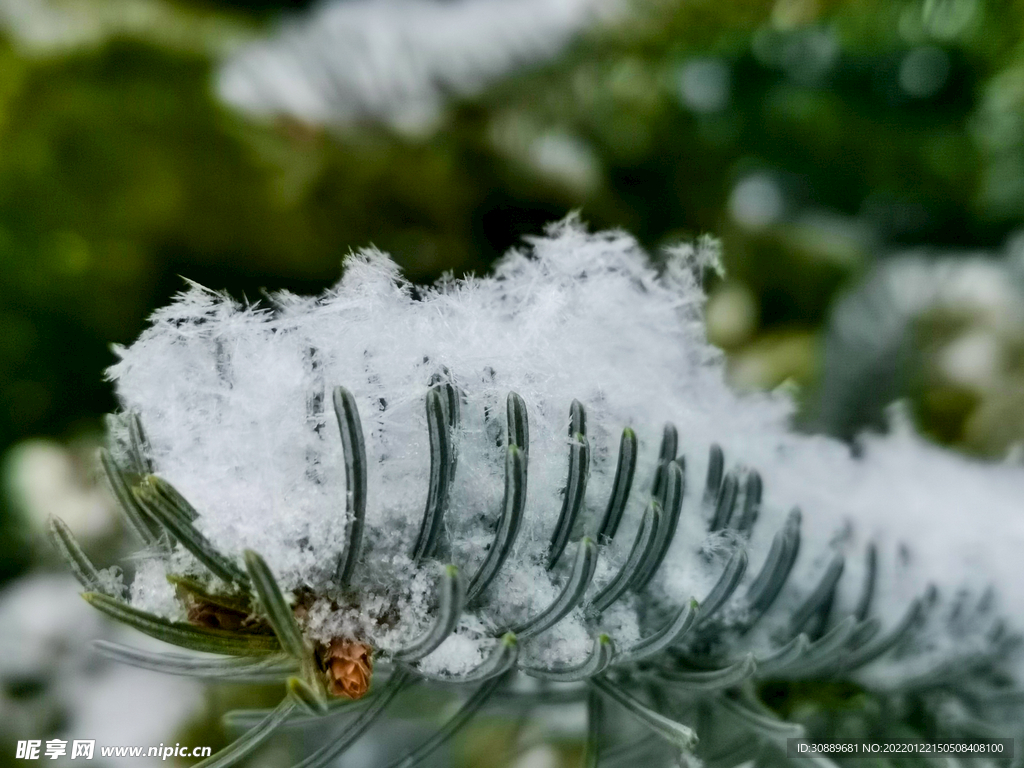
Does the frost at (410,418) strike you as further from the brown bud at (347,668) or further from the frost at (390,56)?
the frost at (390,56)

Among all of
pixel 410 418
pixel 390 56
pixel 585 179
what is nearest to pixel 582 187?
pixel 585 179

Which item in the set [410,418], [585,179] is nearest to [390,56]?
[585,179]

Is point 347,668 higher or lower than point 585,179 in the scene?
lower

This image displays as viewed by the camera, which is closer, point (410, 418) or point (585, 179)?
point (410, 418)

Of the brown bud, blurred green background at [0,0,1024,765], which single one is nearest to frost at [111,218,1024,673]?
the brown bud

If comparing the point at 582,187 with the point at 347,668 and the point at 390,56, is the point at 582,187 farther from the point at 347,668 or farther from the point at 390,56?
the point at 347,668

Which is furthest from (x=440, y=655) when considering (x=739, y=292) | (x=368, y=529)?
(x=739, y=292)

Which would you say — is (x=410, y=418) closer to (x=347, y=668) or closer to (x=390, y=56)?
(x=347, y=668)

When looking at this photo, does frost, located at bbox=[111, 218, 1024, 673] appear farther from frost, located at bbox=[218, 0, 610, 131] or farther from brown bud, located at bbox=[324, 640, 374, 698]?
frost, located at bbox=[218, 0, 610, 131]
